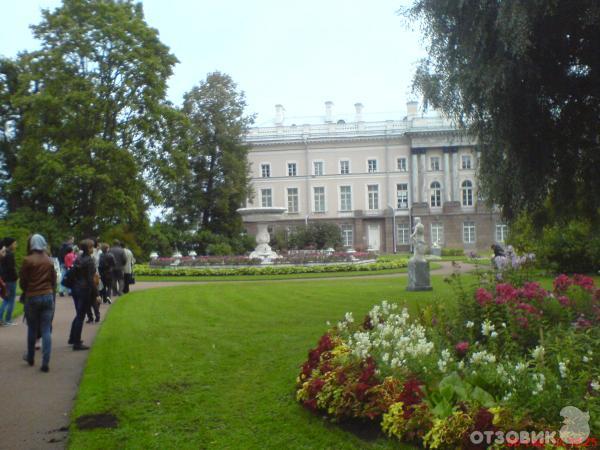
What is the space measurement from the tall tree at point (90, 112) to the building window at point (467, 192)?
36.6 meters

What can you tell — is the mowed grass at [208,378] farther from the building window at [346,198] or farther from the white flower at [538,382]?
the building window at [346,198]

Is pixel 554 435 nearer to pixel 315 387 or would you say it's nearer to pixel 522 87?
pixel 315 387

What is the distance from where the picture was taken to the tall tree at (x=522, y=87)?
9.88m

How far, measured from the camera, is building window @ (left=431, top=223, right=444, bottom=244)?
2379 inches

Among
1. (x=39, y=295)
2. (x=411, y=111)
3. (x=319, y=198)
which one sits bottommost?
(x=39, y=295)

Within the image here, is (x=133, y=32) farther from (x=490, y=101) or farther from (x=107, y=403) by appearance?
(x=107, y=403)

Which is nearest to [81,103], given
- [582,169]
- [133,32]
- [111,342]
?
[133,32]

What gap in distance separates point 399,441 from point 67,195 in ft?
97.2

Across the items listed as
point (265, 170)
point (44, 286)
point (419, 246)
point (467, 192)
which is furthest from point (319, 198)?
point (44, 286)

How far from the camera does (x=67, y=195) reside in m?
31.6

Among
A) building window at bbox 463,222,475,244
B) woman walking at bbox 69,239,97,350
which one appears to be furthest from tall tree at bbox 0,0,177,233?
building window at bbox 463,222,475,244

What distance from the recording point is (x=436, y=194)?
62219mm

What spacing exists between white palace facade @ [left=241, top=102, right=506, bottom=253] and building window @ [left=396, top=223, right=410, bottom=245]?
0.32 ft

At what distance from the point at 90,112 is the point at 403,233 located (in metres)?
37.2
